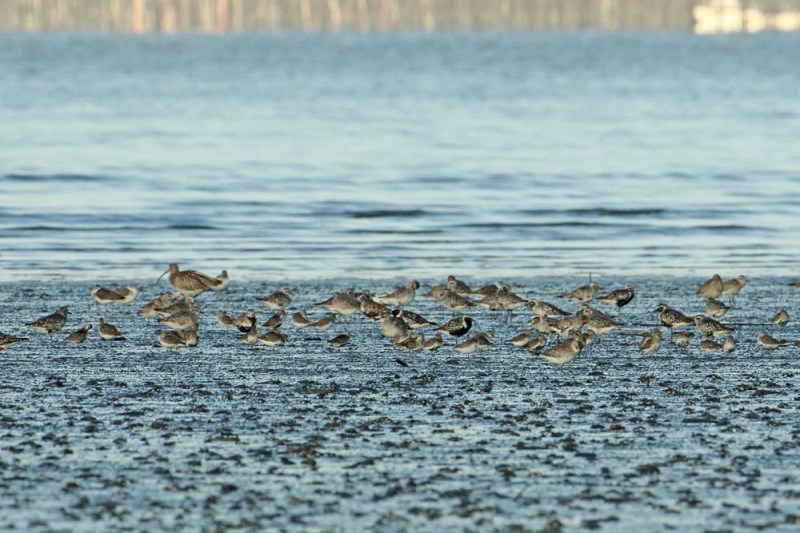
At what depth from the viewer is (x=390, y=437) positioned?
10914mm

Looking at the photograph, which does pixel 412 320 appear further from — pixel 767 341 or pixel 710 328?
pixel 767 341

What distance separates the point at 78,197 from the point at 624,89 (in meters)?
68.6

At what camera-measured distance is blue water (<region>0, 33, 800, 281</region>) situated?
2472 centimetres

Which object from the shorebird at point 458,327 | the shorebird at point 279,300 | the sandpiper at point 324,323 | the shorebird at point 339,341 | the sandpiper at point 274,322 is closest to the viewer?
the shorebird at point 339,341

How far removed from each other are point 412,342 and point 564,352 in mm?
1463

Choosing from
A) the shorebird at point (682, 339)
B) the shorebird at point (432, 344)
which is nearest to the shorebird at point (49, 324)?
the shorebird at point (432, 344)

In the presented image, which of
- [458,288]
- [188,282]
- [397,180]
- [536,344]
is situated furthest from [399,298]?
[397,180]

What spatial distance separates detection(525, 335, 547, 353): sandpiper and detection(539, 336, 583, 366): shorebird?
2.29 feet

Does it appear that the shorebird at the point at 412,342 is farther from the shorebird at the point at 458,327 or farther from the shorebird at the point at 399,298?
the shorebird at the point at 399,298

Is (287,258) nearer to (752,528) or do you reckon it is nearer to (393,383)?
(393,383)

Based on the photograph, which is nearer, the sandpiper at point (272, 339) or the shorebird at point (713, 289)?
the sandpiper at point (272, 339)

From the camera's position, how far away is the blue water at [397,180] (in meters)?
24.7

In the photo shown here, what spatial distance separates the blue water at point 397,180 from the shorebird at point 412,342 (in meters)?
7.13

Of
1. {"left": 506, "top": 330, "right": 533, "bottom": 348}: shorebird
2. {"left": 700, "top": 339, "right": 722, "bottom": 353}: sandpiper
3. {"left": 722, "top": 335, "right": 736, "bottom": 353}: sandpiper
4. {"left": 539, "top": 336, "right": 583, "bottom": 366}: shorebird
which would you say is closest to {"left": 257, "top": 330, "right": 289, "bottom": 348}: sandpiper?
{"left": 506, "top": 330, "right": 533, "bottom": 348}: shorebird
